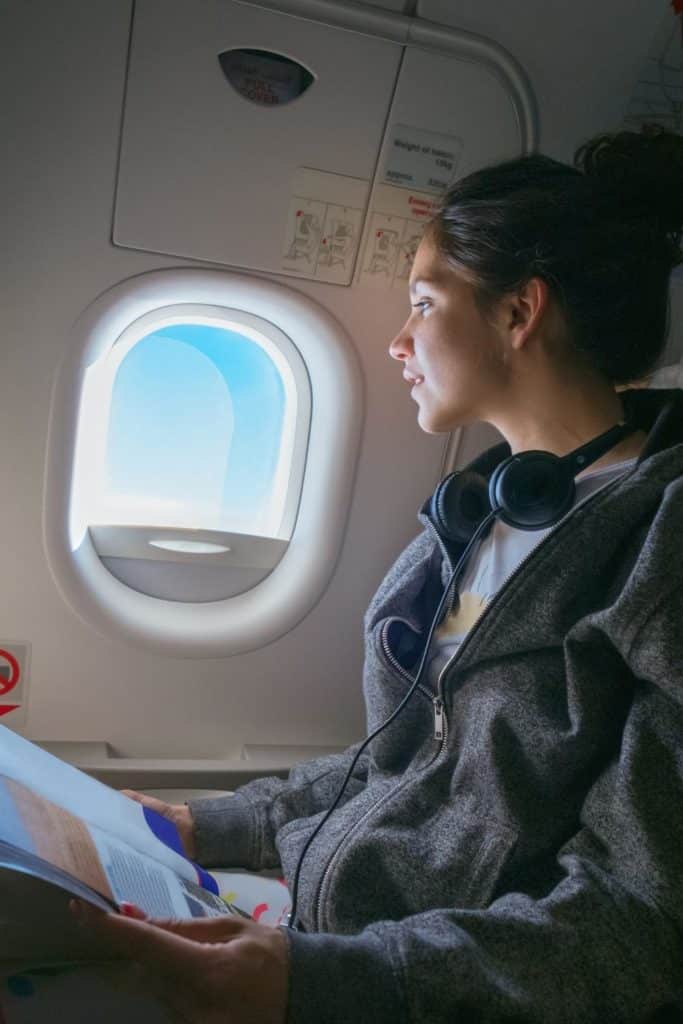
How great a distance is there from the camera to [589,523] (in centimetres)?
98

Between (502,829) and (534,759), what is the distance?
0.28ft

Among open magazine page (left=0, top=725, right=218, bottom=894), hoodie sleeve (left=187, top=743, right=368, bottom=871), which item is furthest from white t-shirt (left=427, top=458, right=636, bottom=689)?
open magazine page (left=0, top=725, right=218, bottom=894)

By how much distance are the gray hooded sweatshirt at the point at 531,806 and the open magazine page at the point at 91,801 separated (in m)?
0.18

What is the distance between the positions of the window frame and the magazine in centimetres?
52

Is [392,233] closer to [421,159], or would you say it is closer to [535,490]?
[421,159]

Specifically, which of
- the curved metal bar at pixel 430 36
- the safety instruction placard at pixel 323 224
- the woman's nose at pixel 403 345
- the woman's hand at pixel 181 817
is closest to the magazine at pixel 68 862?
the woman's hand at pixel 181 817

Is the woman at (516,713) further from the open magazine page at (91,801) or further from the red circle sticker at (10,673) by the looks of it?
the red circle sticker at (10,673)

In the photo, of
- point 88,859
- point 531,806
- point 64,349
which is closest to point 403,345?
point 64,349

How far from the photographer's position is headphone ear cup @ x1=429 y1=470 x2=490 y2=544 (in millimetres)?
1183

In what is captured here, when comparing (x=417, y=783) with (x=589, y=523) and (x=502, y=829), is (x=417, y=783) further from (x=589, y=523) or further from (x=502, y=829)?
(x=589, y=523)

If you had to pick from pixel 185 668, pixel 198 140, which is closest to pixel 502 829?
pixel 185 668

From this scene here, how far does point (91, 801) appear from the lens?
1.05 m

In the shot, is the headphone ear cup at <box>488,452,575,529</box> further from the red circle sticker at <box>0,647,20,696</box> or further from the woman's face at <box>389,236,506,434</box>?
the red circle sticker at <box>0,647,20,696</box>

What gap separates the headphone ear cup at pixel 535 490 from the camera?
104cm
